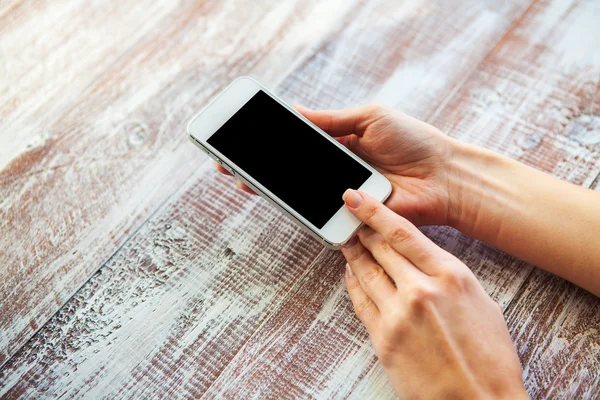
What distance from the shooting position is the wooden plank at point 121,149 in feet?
2.61

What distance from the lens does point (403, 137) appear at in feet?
2.54

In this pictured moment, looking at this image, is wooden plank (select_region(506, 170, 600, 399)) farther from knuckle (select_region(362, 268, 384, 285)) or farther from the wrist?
knuckle (select_region(362, 268, 384, 285))

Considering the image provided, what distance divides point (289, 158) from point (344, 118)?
12cm

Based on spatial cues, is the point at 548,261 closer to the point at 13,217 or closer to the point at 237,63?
the point at 237,63

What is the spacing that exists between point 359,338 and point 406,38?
0.61m

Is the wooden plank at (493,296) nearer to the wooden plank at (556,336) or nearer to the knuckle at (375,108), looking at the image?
the wooden plank at (556,336)

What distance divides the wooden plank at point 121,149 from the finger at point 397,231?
33 cm

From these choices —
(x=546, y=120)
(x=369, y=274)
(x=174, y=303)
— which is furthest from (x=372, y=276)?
Result: (x=546, y=120)

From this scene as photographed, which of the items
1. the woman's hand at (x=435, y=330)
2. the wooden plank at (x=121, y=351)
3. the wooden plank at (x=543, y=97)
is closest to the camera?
the woman's hand at (x=435, y=330)

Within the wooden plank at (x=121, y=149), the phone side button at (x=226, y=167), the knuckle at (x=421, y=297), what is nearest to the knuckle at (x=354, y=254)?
the knuckle at (x=421, y=297)

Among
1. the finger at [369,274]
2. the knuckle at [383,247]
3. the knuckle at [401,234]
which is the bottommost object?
the finger at [369,274]

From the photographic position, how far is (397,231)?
677mm

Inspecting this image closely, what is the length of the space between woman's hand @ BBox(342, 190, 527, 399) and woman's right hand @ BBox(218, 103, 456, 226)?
11cm

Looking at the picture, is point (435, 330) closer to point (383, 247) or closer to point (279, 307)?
point (383, 247)
